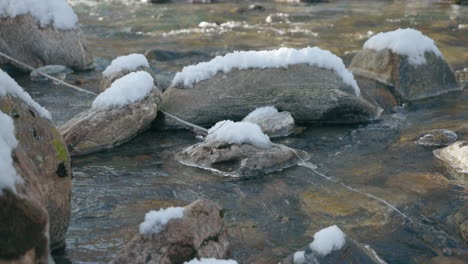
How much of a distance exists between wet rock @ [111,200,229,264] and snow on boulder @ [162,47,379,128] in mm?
4051

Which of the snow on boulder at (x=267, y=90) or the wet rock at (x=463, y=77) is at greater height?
the snow on boulder at (x=267, y=90)

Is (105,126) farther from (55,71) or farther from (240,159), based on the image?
(55,71)

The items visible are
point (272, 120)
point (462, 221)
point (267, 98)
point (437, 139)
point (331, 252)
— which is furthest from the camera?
point (267, 98)

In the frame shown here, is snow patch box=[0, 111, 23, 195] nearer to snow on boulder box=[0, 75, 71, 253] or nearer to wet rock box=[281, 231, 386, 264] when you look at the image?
snow on boulder box=[0, 75, 71, 253]

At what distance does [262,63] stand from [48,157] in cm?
470

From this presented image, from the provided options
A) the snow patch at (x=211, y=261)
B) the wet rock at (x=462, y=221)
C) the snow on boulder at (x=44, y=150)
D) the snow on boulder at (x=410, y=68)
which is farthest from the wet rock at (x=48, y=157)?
the snow on boulder at (x=410, y=68)

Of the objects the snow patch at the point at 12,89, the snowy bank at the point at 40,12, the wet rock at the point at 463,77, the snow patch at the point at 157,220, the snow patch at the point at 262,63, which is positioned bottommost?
the wet rock at the point at 463,77

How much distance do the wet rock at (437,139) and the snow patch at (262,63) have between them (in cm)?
149

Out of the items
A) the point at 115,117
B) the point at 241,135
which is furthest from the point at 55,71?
the point at 241,135

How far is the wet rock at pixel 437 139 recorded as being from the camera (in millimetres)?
7832

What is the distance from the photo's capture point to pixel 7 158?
11.7 ft

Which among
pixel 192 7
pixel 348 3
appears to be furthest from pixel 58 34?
pixel 348 3

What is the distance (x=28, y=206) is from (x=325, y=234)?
211 centimetres

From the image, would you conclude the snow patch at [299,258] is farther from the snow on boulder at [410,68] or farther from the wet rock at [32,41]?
the wet rock at [32,41]
